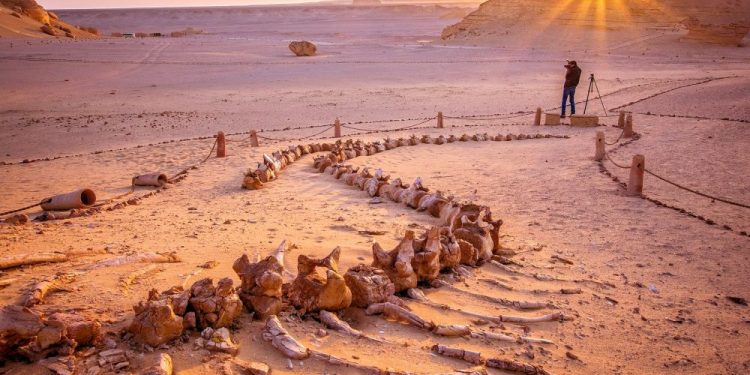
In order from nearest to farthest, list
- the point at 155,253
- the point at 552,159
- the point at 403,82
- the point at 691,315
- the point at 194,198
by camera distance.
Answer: the point at 691,315 → the point at 155,253 → the point at 194,198 → the point at 552,159 → the point at 403,82

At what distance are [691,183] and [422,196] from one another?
173 inches

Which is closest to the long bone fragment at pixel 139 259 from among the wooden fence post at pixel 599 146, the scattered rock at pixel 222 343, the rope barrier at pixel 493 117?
the scattered rock at pixel 222 343

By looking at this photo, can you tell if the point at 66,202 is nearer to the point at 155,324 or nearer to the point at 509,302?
the point at 155,324

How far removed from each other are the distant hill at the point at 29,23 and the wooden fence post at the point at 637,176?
4810 centimetres

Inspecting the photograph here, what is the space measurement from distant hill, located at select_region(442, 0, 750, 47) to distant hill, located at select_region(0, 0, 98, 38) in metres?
34.5

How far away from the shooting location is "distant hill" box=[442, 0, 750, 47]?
42781mm

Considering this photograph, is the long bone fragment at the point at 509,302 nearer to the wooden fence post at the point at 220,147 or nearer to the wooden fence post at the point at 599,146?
the wooden fence post at the point at 599,146

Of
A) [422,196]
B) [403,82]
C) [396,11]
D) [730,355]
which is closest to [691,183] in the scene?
[422,196]

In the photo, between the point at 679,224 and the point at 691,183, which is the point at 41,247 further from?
the point at 691,183

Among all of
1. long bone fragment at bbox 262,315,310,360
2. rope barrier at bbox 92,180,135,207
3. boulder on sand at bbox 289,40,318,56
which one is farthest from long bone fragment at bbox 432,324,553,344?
boulder on sand at bbox 289,40,318,56

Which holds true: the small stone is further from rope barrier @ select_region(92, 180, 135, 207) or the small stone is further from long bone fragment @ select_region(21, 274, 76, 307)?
rope barrier @ select_region(92, 180, 135, 207)

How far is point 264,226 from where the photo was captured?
6.39m

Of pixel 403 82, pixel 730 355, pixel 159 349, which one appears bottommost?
pixel 730 355

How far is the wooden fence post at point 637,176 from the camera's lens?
780 cm
